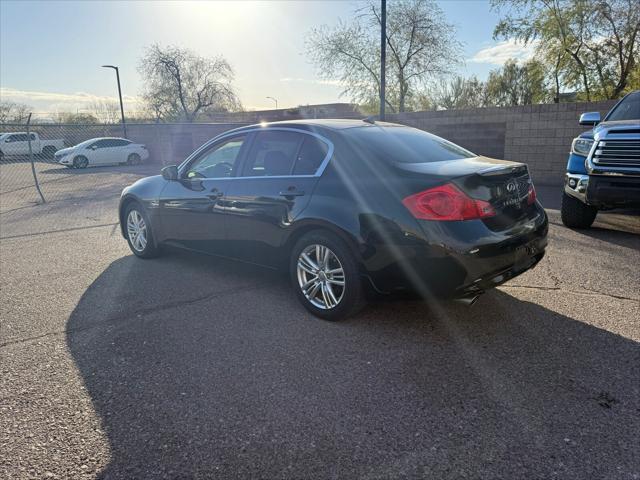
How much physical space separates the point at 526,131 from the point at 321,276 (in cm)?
1078

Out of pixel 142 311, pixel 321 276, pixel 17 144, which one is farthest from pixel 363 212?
pixel 17 144

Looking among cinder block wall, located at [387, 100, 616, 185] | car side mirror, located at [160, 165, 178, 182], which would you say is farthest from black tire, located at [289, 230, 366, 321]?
cinder block wall, located at [387, 100, 616, 185]

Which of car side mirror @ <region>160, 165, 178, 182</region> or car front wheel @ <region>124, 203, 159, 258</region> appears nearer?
car side mirror @ <region>160, 165, 178, 182</region>

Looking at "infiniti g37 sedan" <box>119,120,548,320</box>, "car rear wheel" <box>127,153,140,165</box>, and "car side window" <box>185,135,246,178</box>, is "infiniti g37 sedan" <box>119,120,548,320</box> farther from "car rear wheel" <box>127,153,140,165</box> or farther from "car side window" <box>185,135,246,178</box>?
"car rear wheel" <box>127,153,140,165</box>

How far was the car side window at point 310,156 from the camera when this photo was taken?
3863 mm

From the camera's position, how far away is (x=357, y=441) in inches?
93.6

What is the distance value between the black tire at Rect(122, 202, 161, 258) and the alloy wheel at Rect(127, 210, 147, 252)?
0.5 inches

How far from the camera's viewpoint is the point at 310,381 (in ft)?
9.68

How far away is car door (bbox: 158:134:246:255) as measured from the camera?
4.64m

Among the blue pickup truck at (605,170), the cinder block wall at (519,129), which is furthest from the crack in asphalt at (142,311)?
the cinder block wall at (519,129)

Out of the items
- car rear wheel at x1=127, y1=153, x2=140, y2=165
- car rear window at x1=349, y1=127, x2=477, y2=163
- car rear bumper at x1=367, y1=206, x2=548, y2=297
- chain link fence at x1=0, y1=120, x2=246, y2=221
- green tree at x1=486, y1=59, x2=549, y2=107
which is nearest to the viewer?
car rear bumper at x1=367, y1=206, x2=548, y2=297

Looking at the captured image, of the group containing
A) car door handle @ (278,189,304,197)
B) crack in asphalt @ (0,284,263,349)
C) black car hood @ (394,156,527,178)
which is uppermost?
black car hood @ (394,156,527,178)

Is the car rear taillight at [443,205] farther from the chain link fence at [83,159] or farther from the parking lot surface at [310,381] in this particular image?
the chain link fence at [83,159]

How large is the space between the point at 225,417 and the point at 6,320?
2676 mm
